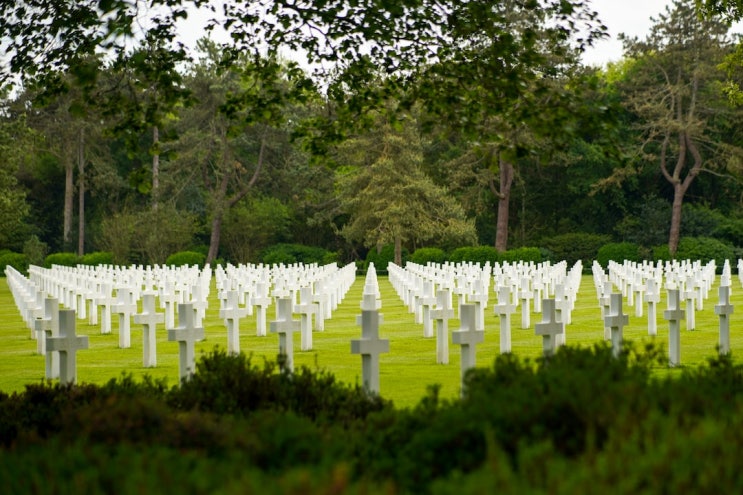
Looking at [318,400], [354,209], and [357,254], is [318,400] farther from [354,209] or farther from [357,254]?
[357,254]

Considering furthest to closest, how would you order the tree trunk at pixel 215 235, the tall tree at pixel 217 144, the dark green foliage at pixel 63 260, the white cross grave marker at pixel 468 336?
1. the tree trunk at pixel 215 235
2. the tall tree at pixel 217 144
3. the dark green foliage at pixel 63 260
4. the white cross grave marker at pixel 468 336

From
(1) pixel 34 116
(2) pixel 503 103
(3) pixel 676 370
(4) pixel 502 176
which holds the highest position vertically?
(1) pixel 34 116

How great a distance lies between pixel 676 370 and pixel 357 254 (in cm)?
5750

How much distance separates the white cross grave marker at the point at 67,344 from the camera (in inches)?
378

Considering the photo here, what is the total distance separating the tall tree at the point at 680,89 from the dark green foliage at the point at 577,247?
13.7ft

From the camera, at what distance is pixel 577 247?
6175 cm

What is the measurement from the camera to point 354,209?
64.9 metres

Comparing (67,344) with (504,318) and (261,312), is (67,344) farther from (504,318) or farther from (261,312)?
(261,312)

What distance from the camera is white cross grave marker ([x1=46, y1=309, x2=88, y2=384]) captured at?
960cm

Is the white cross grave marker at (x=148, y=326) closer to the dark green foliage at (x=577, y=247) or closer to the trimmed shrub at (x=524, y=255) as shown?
the trimmed shrub at (x=524, y=255)

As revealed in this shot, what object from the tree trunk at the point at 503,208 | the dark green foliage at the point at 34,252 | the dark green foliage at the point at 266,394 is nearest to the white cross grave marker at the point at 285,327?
the dark green foliage at the point at 266,394

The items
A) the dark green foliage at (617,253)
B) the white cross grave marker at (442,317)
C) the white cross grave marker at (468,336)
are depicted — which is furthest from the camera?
the dark green foliage at (617,253)

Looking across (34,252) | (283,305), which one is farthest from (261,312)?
(34,252)

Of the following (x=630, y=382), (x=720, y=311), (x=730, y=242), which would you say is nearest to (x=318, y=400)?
(x=630, y=382)
